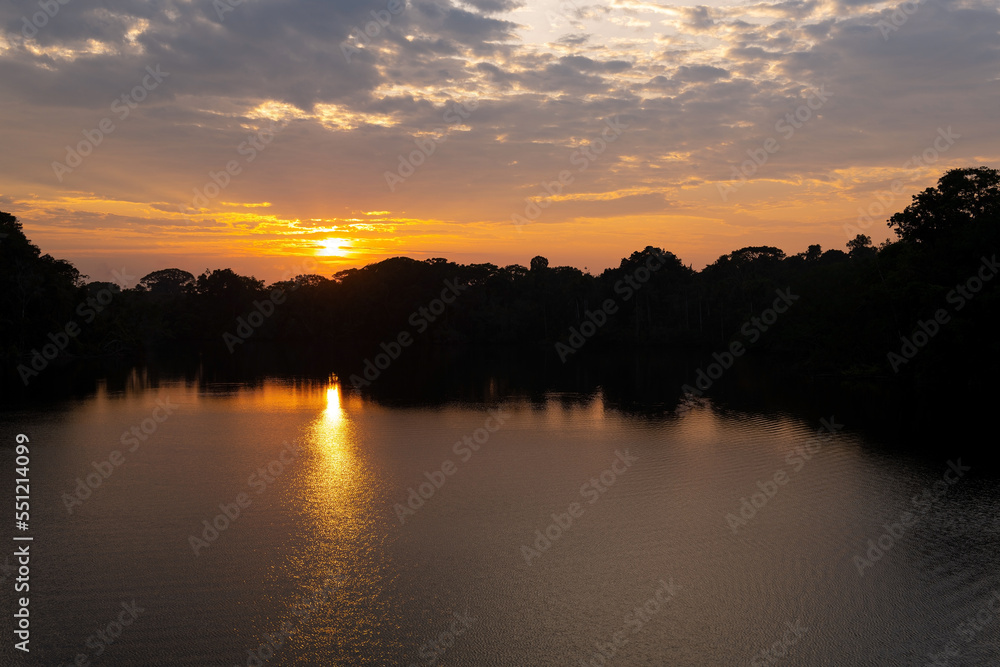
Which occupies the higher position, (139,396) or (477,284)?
(477,284)

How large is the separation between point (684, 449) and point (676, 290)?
301ft

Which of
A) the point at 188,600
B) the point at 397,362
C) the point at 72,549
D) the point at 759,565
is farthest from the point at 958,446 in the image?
the point at 397,362

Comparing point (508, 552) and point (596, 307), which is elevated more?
point (596, 307)

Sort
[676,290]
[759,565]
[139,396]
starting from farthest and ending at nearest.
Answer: [676,290] → [139,396] → [759,565]

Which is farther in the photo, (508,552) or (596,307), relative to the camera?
(596,307)

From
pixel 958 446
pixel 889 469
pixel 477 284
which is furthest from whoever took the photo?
pixel 477 284

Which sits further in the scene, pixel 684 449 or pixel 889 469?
pixel 684 449

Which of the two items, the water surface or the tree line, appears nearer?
the water surface

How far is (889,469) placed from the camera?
23406 millimetres

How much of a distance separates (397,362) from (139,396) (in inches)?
1412

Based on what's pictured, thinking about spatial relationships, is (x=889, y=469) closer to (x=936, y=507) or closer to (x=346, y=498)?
(x=936, y=507)

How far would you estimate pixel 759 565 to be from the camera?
48.5ft

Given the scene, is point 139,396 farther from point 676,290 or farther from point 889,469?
point 676,290

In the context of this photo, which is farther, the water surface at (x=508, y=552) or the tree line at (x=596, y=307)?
the tree line at (x=596, y=307)
